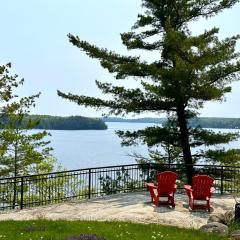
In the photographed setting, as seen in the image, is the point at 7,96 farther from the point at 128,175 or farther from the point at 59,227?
the point at 59,227

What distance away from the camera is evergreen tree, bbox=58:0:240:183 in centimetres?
2080

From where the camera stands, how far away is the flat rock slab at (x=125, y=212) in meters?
12.9

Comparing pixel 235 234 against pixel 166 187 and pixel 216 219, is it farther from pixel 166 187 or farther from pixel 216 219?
pixel 166 187

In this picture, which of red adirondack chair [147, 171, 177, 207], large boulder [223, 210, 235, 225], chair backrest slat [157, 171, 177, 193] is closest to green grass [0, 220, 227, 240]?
large boulder [223, 210, 235, 225]

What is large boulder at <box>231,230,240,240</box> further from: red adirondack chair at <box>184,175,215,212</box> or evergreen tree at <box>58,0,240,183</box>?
evergreen tree at <box>58,0,240,183</box>

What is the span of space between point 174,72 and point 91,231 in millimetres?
11411

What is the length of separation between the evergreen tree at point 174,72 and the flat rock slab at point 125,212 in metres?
6.20

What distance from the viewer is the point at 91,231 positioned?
10.4m

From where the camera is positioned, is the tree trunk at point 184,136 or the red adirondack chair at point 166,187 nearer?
the red adirondack chair at point 166,187

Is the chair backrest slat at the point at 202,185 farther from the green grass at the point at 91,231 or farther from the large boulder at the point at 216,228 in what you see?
the large boulder at the point at 216,228

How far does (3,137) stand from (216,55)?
43.8ft

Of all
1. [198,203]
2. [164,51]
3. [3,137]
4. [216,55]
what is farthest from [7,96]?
[198,203]

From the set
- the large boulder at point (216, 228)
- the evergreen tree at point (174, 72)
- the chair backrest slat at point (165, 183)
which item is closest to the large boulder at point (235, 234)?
the large boulder at point (216, 228)

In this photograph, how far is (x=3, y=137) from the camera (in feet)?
87.8
